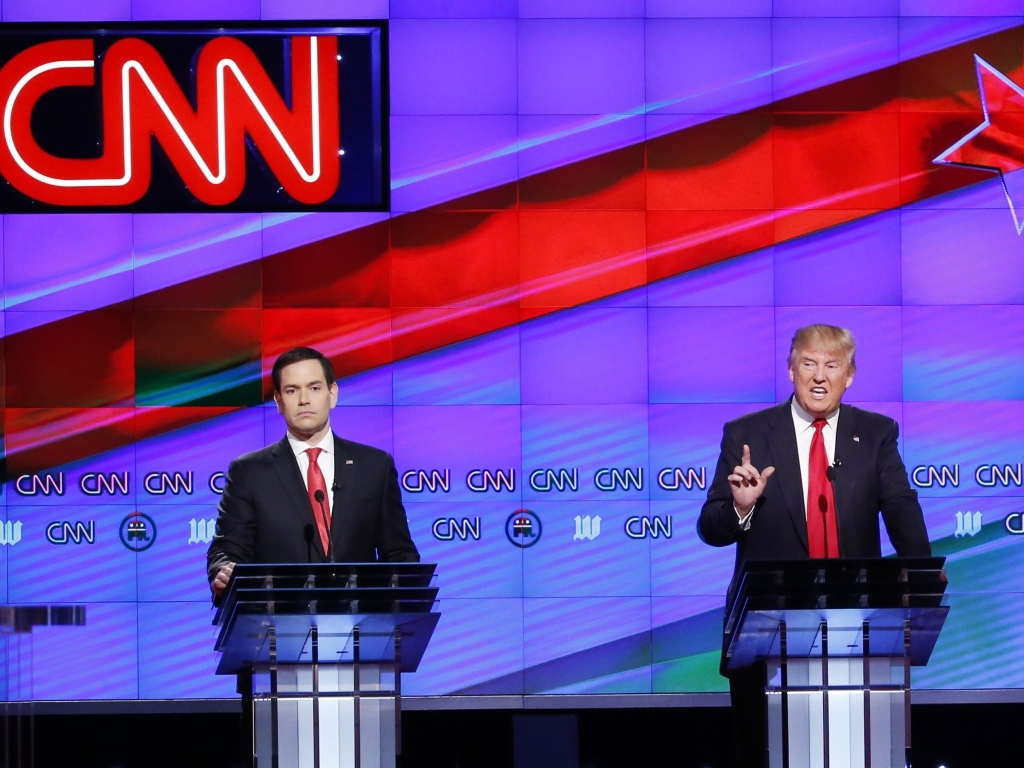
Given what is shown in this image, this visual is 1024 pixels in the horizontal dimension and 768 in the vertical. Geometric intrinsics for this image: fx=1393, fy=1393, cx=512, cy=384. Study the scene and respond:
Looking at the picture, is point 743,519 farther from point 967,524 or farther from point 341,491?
point 967,524

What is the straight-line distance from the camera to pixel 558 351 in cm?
622

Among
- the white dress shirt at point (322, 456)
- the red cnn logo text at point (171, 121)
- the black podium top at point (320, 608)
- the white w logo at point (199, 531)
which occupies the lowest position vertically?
the black podium top at point (320, 608)

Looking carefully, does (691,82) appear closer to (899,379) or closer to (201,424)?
(899,379)

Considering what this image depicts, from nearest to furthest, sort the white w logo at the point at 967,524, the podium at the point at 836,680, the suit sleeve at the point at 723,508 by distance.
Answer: the podium at the point at 836,680 → the suit sleeve at the point at 723,508 → the white w logo at the point at 967,524

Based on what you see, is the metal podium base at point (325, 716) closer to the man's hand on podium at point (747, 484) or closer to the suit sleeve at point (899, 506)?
the man's hand on podium at point (747, 484)

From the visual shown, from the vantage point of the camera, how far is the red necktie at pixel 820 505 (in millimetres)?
3916

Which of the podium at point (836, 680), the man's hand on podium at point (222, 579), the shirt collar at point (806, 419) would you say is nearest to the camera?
the podium at point (836, 680)

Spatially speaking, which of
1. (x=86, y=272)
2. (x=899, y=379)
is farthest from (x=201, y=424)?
(x=899, y=379)

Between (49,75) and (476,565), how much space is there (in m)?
2.92

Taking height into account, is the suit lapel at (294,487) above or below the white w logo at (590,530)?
above

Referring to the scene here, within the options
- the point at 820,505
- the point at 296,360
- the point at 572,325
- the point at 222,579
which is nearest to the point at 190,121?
the point at 572,325

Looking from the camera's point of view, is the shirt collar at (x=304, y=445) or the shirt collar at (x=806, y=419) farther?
the shirt collar at (x=304, y=445)

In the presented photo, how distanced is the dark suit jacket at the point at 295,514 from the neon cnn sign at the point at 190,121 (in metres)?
2.29

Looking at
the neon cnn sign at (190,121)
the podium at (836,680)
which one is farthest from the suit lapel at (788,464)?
the neon cnn sign at (190,121)
